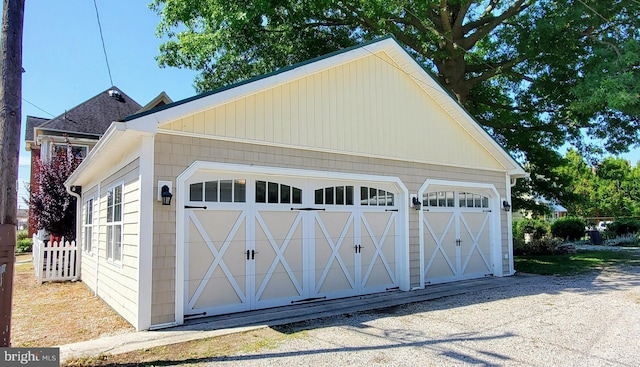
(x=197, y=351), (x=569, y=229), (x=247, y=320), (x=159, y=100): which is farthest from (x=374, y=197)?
(x=569, y=229)

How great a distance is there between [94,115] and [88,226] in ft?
38.8

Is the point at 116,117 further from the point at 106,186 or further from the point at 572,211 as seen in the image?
the point at 572,211

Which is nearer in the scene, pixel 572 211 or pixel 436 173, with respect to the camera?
pixel 436 173

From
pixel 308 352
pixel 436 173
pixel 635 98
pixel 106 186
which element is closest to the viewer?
pixel 308 352

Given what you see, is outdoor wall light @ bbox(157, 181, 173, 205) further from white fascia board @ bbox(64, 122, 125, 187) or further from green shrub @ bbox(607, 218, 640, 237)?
green shrub @ bbox(607, 218, 640, 237)

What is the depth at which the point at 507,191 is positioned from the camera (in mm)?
12094

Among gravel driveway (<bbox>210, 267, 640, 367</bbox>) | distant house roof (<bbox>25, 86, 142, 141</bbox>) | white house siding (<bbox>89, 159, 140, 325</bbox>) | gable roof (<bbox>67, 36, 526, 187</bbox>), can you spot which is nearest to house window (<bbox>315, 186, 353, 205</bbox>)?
gable roof (<bbox>67, 36, 526, 187</bbox>)

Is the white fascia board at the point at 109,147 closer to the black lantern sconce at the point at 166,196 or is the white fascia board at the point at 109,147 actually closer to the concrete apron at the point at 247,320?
the black lantern sconce at the point at 166,196

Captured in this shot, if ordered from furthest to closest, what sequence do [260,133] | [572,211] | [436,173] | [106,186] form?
[572,211], [436,173], [106,186], [260,133]

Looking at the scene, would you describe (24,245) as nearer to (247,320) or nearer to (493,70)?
(247,320)

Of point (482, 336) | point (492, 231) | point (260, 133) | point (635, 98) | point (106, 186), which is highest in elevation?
point (635, 98)

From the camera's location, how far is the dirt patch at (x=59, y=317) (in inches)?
232

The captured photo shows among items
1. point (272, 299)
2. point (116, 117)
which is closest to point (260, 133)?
point (272, 299)

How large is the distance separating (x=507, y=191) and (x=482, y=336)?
24.2 feet
